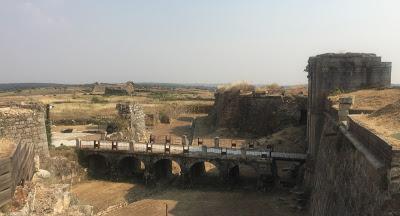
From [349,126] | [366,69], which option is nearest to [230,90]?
[366,69]

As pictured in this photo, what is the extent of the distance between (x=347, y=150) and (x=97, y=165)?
21.7 meters

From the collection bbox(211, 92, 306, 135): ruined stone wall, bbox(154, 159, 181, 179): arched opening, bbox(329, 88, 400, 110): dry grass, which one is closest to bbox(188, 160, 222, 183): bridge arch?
bbox(154, 159, 181, 179): arched opening

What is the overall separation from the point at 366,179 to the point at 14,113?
698 inches

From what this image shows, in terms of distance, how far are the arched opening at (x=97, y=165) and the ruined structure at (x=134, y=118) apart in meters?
5.12

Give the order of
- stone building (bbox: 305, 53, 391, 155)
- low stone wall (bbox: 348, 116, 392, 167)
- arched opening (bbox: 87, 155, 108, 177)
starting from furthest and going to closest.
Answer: arched opening (bbox: 87, 155, 108, 177) < stone building (bbox: 305, 53, 391, 155) < low stone wall (bbox: 348, 116, 392, 167)

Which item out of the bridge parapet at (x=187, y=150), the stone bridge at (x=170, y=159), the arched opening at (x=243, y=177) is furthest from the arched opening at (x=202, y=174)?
the bridge parapet at (x=187, y=150)

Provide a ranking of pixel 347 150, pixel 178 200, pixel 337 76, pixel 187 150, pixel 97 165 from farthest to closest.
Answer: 1. pixel 97 165
2. pixel 187 150
3. pixel 178 200
4. pixel 337 76
5. pixel 347 150

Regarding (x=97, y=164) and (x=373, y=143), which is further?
(x=97, y=164)

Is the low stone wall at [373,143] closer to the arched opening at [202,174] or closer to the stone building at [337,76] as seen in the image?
the stone building at [337,76]

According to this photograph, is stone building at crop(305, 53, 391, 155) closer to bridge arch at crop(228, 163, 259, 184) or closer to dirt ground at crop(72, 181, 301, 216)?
dirt ground at crop(72, 181, 301, 216)

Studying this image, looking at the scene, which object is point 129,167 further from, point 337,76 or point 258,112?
point 337,76

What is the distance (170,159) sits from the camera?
100.0ft

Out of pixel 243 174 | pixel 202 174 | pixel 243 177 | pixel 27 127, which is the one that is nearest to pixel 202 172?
pixel 202 174

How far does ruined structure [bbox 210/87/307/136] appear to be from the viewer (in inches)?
1593
